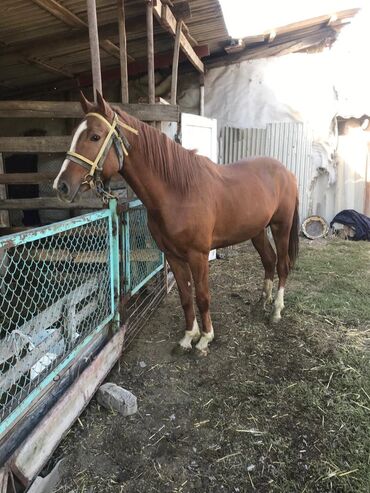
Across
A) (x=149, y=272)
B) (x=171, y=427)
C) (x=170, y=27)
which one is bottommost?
(x=171, y=427)

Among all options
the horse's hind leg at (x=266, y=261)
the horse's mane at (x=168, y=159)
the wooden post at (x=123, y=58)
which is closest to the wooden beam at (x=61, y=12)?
the wooden post at (x=123, y=58)

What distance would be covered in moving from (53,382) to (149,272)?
5.53 feet

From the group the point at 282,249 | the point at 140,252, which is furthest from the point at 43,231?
the point at 282,249

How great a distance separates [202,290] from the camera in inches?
105

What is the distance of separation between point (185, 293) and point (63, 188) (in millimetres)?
1266

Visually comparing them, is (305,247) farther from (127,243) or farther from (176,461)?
(176,461)

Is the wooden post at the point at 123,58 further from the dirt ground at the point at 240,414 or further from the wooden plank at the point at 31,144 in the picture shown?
the dirt ground at the point at 240,414

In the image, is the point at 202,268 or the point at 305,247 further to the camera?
the point at 305,247

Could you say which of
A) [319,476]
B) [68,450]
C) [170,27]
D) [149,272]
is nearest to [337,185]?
[170,27]

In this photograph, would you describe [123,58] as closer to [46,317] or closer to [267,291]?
[46,317]

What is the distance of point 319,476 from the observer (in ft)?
5.35

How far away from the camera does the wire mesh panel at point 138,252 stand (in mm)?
2721

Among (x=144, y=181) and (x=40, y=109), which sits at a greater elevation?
(x=40, y=109)

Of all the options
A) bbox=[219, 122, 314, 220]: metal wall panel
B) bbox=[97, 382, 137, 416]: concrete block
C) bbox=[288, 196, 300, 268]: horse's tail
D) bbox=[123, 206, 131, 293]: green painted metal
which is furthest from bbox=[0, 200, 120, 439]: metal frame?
bbox=[219, 122, 314, 220]: metal wall panel
